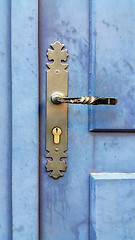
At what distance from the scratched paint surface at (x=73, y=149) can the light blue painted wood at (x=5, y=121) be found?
0.09 meters

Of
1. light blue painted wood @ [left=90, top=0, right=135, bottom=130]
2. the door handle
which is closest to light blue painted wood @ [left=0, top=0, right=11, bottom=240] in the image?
the door handle

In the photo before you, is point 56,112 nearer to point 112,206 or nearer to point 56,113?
point 56,113

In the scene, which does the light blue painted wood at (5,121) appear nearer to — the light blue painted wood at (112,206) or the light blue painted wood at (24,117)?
the light blue painted wood at (24,117)

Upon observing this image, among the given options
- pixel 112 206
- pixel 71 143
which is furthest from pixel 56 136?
pixel 112 206

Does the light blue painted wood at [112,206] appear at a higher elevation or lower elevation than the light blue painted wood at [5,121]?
lower

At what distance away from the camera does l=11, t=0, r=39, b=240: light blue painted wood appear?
2.31ft

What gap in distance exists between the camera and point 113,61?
735 millimetres

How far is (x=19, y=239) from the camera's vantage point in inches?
27.9

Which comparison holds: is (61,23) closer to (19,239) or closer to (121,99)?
(121,99)

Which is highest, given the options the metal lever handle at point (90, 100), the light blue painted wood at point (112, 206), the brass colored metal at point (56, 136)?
the metal lever handle at point (90, 100)

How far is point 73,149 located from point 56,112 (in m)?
0.12

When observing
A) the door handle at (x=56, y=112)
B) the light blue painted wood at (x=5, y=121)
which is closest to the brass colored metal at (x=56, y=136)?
the door handle at (x=56, y=112)

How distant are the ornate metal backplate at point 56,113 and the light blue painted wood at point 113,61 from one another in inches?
3.2

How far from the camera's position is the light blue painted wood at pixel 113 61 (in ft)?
2.39
